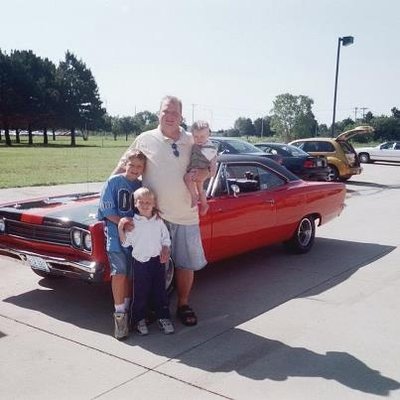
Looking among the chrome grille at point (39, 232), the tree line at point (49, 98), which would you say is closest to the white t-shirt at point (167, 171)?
the chrome grille at point (39, 232)

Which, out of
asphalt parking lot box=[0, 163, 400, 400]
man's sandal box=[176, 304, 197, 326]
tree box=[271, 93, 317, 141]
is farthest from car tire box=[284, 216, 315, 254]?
tree box=[271, 93, 317, 141]

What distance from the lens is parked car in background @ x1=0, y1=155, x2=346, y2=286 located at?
181 inches

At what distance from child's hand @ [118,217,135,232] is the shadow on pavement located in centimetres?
87

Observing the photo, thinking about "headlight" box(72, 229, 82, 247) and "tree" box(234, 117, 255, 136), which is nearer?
"headlight" box(72, 229, 82, 247)

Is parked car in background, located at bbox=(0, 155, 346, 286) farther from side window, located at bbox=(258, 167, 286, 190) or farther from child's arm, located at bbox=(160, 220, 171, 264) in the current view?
child's arm, located at bbox=(160, 220, 171, 264)

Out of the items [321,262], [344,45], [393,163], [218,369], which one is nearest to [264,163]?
[321,262]

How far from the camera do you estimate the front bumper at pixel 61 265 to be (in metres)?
4.43

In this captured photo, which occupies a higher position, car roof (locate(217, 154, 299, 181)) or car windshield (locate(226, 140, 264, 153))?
car roof (locate(217, 154, 299, 181))

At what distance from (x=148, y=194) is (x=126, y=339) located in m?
1.13

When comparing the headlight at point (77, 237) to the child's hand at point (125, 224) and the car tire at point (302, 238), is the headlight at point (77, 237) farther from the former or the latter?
the car tire at point (302, 238)

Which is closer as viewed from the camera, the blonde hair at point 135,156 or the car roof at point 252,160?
the blonde hair at point 135,156

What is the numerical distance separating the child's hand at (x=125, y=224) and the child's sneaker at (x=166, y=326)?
0.82 meters

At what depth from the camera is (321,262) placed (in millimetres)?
6758

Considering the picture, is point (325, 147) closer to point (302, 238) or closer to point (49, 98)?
point (302, 238)
